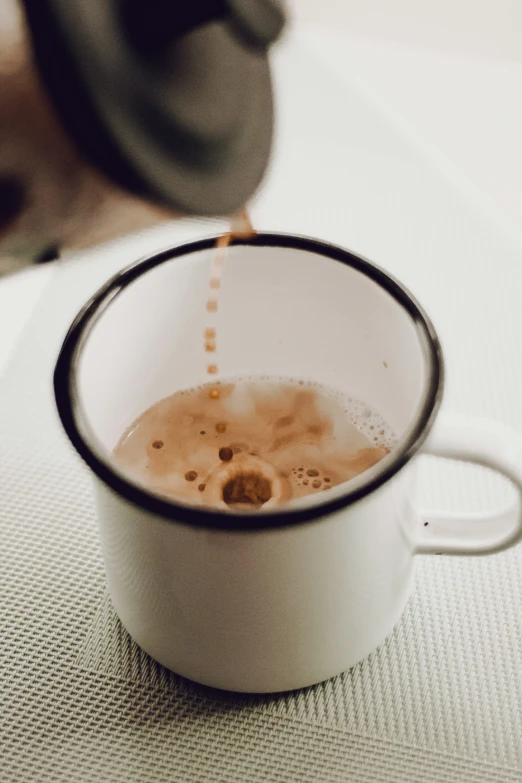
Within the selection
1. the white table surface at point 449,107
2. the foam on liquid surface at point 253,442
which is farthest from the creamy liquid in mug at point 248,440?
the white table surface at point 449,107

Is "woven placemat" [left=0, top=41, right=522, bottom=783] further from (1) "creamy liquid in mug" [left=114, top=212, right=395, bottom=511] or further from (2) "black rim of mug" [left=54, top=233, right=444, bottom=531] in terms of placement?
(2) "black rim of mug" [left=54, top=233, right=444, bottom=531]

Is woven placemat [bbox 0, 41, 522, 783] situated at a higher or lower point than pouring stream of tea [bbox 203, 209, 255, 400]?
lower

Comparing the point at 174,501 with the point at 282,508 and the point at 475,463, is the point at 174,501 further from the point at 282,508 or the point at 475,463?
the point at 475,463

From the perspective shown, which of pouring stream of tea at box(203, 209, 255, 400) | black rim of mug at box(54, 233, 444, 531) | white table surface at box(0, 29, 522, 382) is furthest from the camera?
white table surface at box(0, 29, 522, 382)

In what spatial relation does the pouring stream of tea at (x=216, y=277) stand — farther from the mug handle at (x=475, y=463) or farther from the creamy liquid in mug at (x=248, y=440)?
the mug handle at (x=475, y=463)

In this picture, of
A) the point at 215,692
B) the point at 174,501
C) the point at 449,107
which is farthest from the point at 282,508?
the point at 449,107

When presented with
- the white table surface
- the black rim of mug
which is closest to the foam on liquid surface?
the black rim of mug

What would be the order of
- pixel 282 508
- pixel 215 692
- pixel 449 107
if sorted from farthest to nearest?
pixel 449 107 < pixel 215 692 < pixel 282 508

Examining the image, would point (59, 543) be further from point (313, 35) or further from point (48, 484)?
point (313, 35)
